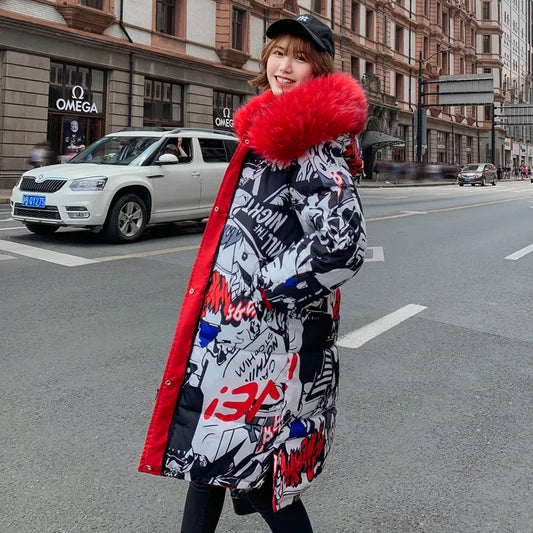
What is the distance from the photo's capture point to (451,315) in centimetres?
596

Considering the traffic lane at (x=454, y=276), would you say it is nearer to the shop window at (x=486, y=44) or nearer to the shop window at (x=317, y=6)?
the shop window at (x=317, y=6)

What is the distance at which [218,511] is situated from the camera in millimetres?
1886

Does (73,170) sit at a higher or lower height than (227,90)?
lower

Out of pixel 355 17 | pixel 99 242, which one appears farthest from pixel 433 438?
pixel 355 17

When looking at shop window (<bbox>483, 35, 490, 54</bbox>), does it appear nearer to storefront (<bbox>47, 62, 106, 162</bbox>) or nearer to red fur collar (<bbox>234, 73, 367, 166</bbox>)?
storefront (<bbox>47, 62, 106, 162</bbox>)

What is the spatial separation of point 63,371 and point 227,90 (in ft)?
89.6

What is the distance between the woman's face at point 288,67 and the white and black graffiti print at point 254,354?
0.24 metres

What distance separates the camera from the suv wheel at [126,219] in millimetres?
9406

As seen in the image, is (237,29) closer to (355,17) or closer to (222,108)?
(222,108)

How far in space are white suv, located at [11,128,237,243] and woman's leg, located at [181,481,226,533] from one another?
7.71 meters

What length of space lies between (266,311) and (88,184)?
7.99m

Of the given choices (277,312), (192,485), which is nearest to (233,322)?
(277,312)

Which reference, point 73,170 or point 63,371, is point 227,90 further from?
point 63,371

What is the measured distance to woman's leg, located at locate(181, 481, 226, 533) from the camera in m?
1.84
